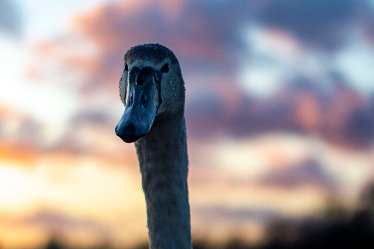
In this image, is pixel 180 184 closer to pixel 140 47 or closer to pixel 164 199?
pixel 164 199

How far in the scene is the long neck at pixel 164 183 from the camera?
12180 mm

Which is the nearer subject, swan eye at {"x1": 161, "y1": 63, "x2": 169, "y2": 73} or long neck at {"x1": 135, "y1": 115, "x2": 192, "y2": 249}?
swan eye at {"x1": 161, "y1": 63, "x2": 169, "y2": 73}

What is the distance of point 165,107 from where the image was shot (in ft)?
39.2

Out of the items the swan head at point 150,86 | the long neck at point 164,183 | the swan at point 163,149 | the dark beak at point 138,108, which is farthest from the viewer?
the long neck at point 164,183

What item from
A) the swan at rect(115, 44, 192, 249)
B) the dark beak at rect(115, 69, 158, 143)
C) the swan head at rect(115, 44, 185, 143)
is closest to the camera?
the dark beak at rect(115, 69, 158, 143)

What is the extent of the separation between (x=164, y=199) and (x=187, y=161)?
19.8 inches

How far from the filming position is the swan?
Result: 1190cm

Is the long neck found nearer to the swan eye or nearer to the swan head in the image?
the swan head

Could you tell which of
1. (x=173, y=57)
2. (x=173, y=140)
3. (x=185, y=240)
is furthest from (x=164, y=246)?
(x=173, y=57)

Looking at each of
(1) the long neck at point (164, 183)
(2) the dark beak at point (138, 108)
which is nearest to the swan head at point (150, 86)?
(2) the dark beak at point (138, 108)

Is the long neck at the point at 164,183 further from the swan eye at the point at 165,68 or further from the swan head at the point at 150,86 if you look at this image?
the swan eye at the point at 165,68

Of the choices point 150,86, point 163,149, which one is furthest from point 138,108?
point 163,149

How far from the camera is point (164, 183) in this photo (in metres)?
12.2

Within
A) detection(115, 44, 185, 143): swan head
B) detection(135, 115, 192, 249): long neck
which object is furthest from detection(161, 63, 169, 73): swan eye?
detection(135, 115, 192, 249): long neck
